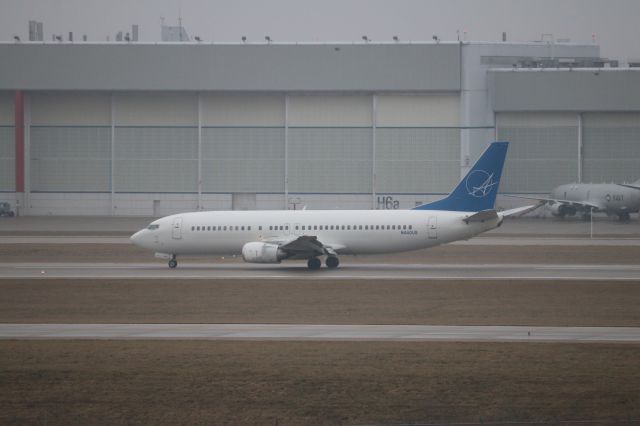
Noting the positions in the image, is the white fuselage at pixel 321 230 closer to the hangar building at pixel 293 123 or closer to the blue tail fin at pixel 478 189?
the blue tail fin at pixel 478 189

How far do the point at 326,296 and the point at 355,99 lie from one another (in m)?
60.3

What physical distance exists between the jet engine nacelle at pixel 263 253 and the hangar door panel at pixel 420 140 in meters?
48.7

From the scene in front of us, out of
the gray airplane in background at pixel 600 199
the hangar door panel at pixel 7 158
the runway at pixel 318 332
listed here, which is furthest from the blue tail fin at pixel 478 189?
the hangar door panel at pixel 7 158

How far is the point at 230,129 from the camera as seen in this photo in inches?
3920

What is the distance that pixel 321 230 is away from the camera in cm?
5203

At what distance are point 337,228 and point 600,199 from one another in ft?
158

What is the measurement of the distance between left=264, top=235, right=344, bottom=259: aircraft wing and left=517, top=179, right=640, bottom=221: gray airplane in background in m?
45.9

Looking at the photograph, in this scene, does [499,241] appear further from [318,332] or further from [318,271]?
[318,332]

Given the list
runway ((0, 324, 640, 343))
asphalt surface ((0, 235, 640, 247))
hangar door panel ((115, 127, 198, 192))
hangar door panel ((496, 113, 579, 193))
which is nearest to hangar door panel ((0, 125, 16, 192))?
hangar door panel ((115, 127, 198, 192))

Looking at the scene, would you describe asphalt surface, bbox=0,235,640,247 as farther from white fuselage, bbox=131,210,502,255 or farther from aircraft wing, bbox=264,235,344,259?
aircraft wing, bbox=264,235,344,259

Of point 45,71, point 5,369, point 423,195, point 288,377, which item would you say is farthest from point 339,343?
point 45,71

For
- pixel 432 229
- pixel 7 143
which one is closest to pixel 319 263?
pixel 432 229

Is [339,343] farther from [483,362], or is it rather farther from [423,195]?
[423,195]

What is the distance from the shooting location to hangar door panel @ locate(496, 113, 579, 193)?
9788 centimetres
